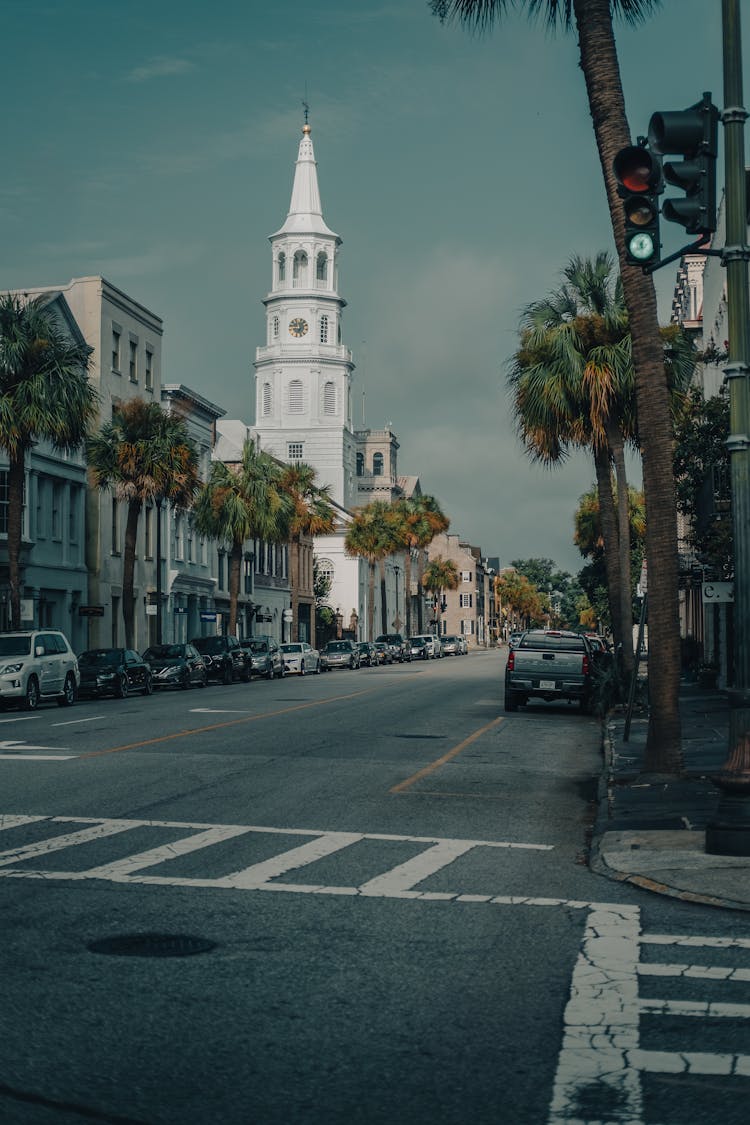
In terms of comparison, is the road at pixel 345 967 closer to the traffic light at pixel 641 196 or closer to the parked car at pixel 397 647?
the traffic light at pixel 641 196

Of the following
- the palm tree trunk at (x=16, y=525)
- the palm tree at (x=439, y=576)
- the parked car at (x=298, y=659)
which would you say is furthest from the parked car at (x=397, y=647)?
the palm tree at (x=439, y=576)

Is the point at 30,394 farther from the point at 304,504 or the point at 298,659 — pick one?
the point at 304,504

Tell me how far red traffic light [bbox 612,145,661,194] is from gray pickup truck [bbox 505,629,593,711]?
20.0m

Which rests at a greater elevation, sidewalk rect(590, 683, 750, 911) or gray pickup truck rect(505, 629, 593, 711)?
gray pickup truck rect(505, 629, 593, 711)

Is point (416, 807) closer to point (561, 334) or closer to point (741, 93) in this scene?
point (741, 93)

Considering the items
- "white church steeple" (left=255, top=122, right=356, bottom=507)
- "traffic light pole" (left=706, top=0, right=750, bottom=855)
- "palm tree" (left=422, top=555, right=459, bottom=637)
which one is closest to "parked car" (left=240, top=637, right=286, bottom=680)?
"traffic light pole" (left=706, top=0, right=750, bottom=855)

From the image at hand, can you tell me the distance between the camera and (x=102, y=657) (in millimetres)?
40938

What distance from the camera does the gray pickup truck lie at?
30188 millimetres

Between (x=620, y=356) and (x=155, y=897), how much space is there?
918 inches

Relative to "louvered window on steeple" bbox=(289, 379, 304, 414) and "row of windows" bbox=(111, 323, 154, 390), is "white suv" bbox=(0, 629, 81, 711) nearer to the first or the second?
"row of windows" bbox=(111, 323, 154, 390)

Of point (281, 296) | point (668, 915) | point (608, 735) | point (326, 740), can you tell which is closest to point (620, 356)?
point (608, 735)

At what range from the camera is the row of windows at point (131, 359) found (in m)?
59.1

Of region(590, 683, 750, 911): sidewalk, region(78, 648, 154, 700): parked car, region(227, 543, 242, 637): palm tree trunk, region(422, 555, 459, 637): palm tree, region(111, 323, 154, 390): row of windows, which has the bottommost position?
region(590, 683, 750, 911): sidewalk

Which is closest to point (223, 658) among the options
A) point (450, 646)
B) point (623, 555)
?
point (623, 555)
